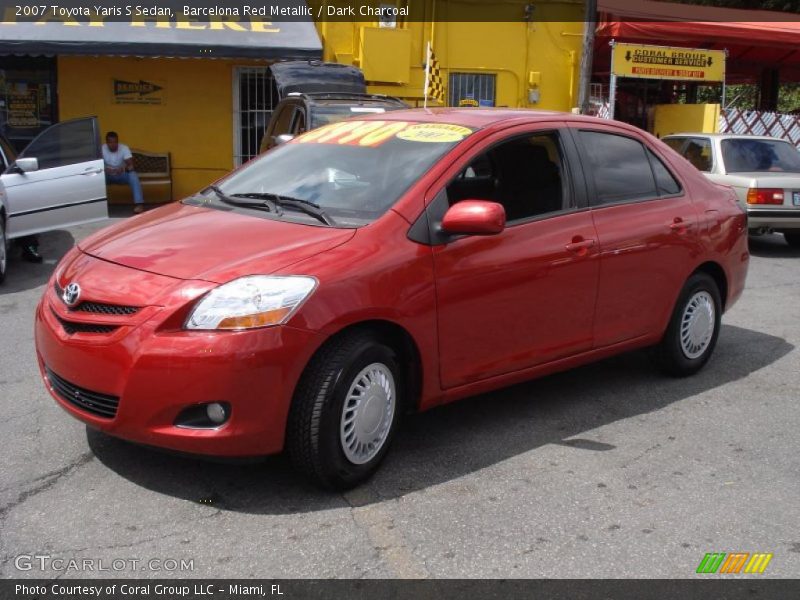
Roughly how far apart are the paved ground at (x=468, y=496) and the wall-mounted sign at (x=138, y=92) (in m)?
10.7

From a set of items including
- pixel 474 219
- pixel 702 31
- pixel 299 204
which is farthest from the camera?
pixel 702 31

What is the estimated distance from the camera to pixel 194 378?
133 inches

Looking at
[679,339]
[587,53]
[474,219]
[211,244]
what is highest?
[587,53]

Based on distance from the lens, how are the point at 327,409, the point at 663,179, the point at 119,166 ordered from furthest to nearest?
the point at 119,166 < the point at 663,179 < the point at 327,409

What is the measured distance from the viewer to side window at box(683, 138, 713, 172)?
11.7 meters

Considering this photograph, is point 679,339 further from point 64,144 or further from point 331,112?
point 64,144

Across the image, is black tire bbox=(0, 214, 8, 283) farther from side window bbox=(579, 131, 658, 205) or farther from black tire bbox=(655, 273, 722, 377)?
black tire bbox=(655, 273, 722, 377)

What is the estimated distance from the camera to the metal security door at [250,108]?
50.9ft

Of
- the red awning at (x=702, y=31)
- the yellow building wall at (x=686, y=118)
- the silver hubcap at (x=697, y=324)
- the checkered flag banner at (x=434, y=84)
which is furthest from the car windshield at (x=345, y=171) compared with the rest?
the red awning at (x=702, y=31)

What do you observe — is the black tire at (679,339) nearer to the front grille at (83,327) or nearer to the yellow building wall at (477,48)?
the front grille at (83,327)

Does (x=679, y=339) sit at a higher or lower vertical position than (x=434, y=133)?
lower

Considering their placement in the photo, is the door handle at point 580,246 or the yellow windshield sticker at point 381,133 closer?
the yellow windshield sticker at point 381,133

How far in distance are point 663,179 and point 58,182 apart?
6205mm

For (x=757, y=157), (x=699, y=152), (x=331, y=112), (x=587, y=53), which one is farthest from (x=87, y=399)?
(x=587, y=53)
